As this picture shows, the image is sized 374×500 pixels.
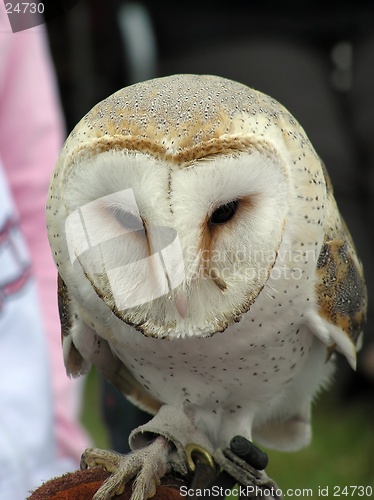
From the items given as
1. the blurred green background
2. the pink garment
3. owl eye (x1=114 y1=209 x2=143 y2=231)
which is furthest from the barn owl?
the pink garment

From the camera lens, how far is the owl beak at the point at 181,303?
54cm

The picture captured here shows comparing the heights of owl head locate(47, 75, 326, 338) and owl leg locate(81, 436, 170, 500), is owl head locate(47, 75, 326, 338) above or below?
above

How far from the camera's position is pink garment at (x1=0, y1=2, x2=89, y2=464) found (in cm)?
112

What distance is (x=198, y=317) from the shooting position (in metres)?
0.56

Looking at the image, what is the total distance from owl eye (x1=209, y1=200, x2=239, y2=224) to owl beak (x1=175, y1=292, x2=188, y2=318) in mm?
57

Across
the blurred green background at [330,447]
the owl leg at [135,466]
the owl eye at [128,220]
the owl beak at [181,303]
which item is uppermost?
the owl eye at [128,220]

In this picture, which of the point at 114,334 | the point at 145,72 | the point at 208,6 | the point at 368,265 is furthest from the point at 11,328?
the point at 208,6

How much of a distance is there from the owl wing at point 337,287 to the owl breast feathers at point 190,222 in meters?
0.02

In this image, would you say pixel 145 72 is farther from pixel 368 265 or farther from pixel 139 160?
pixel 139 160

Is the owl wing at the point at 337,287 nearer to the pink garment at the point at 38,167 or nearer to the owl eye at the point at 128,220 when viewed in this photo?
the owl eye at the point at 128,220

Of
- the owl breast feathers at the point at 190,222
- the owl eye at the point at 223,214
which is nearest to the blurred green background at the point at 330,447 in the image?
the owl breast feathers at the point at 190,222

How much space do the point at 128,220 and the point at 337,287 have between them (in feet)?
0.85

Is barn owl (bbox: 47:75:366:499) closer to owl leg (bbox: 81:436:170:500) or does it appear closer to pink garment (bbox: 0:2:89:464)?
owl leg (bbox: 81:436:170:500)

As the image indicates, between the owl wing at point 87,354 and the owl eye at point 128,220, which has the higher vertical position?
the owl eye at point 128,220
